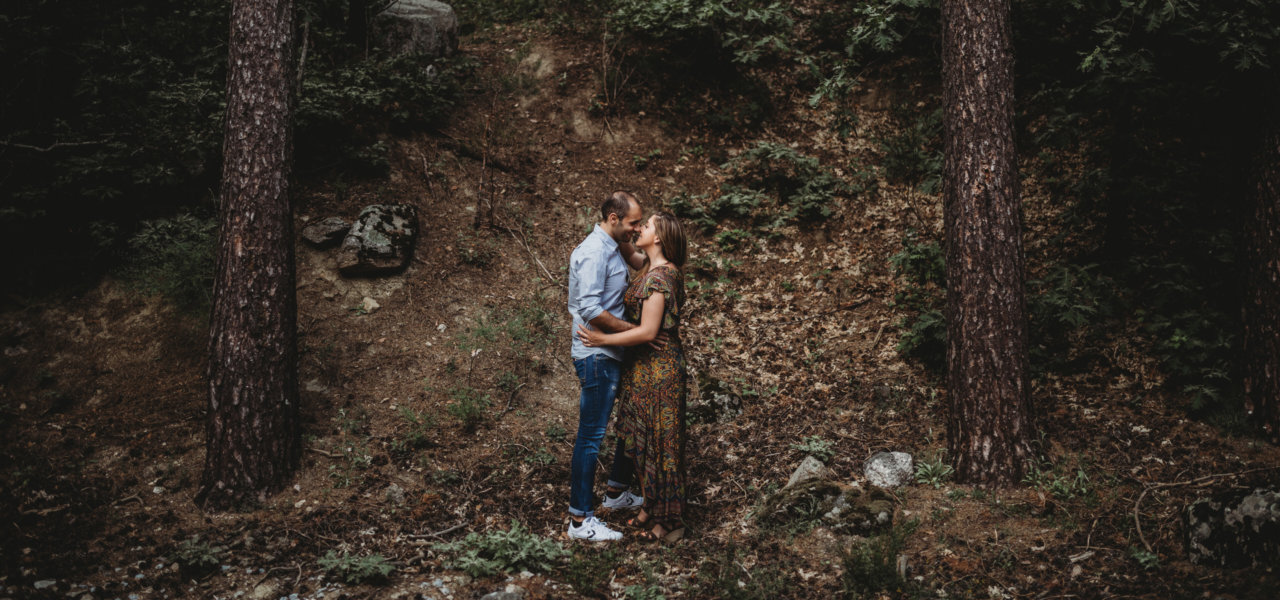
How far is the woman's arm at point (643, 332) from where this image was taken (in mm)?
4434

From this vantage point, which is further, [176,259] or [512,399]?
[176,259]

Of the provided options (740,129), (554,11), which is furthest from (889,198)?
(554,11)

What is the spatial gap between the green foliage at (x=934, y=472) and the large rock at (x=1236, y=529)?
1.53 m

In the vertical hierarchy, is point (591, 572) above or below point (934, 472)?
below

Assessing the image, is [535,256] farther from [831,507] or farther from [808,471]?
[831,507]

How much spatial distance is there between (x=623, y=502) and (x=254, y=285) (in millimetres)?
3350

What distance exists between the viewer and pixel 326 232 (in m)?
7.55

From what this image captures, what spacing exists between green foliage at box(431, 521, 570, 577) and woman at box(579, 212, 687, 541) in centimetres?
76

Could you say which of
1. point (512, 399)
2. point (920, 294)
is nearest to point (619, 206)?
point (512, 399)

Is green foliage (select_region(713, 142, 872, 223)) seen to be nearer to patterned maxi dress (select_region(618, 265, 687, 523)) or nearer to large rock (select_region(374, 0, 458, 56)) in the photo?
patterned maxi dress (select_region(618, 265, 687, 523))

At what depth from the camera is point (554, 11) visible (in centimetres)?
1209

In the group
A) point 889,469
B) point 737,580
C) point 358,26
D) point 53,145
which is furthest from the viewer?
point 358,26

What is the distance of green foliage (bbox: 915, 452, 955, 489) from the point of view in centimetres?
522

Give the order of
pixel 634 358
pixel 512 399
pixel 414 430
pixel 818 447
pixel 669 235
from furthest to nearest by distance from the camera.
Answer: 1. pixel 512 399
2. pixel 414 430
3. pixel 818 447
4. pixel 634 358
5. pixel 669 235
